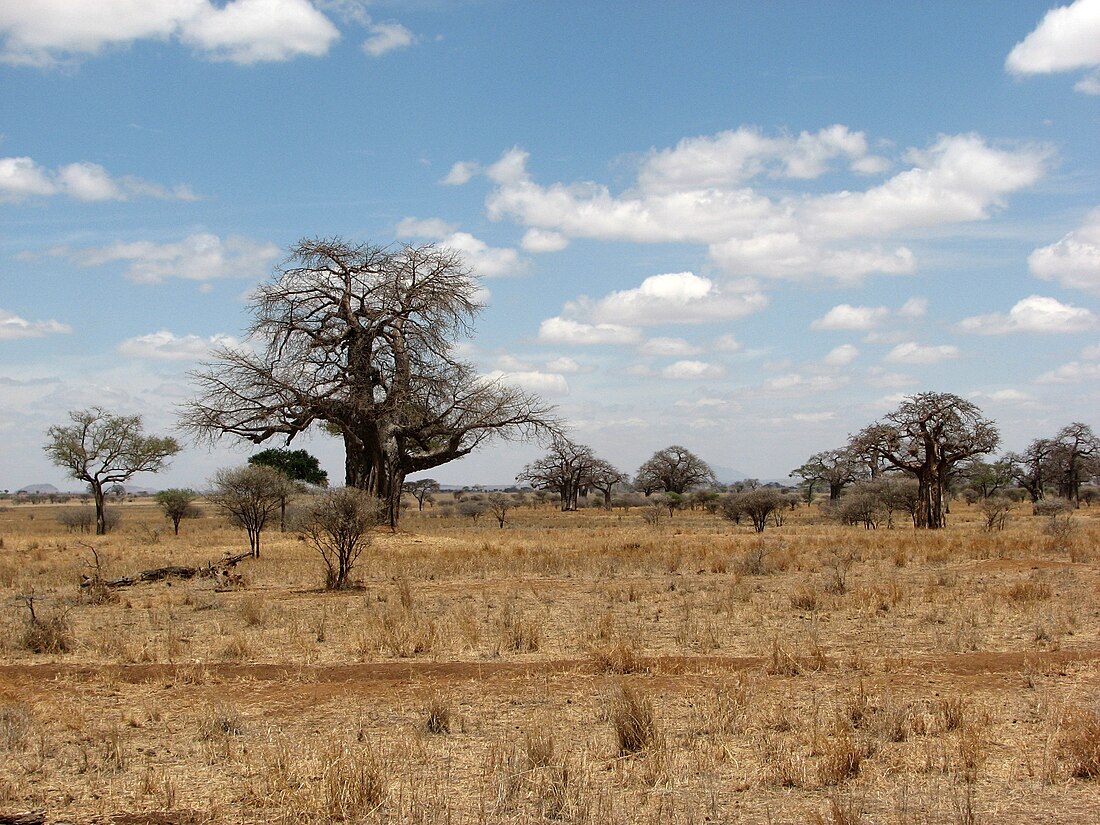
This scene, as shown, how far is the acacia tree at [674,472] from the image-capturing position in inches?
3698

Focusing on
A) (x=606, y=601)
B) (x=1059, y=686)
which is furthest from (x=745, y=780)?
(x=606, y=601)

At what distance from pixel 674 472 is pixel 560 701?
8599 cm

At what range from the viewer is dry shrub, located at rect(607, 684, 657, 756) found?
7.41m

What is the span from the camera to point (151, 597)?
17891mm

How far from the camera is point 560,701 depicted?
9219mm

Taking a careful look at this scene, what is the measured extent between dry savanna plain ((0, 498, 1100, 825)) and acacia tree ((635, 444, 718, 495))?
74809mm

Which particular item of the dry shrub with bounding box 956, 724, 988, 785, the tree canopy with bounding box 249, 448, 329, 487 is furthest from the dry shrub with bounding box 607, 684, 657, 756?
the tree canopy with bounding box 249, 448, 329, 487

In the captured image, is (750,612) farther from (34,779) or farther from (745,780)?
(34,779)

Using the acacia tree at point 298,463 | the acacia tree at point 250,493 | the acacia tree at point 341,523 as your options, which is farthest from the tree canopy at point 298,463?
the acacia tree at point 341,523

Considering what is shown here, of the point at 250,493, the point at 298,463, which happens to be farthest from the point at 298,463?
the point at 250,493

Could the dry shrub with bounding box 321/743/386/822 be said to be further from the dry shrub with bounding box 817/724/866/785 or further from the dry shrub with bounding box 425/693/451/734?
the dry shrub with bounding box 817/724/866/785

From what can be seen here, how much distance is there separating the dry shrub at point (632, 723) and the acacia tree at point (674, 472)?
8599cm

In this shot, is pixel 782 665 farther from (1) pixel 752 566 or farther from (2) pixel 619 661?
(1) pixel 752 566

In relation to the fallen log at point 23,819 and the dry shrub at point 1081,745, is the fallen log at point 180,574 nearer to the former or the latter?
the fallen log at point 23,819
